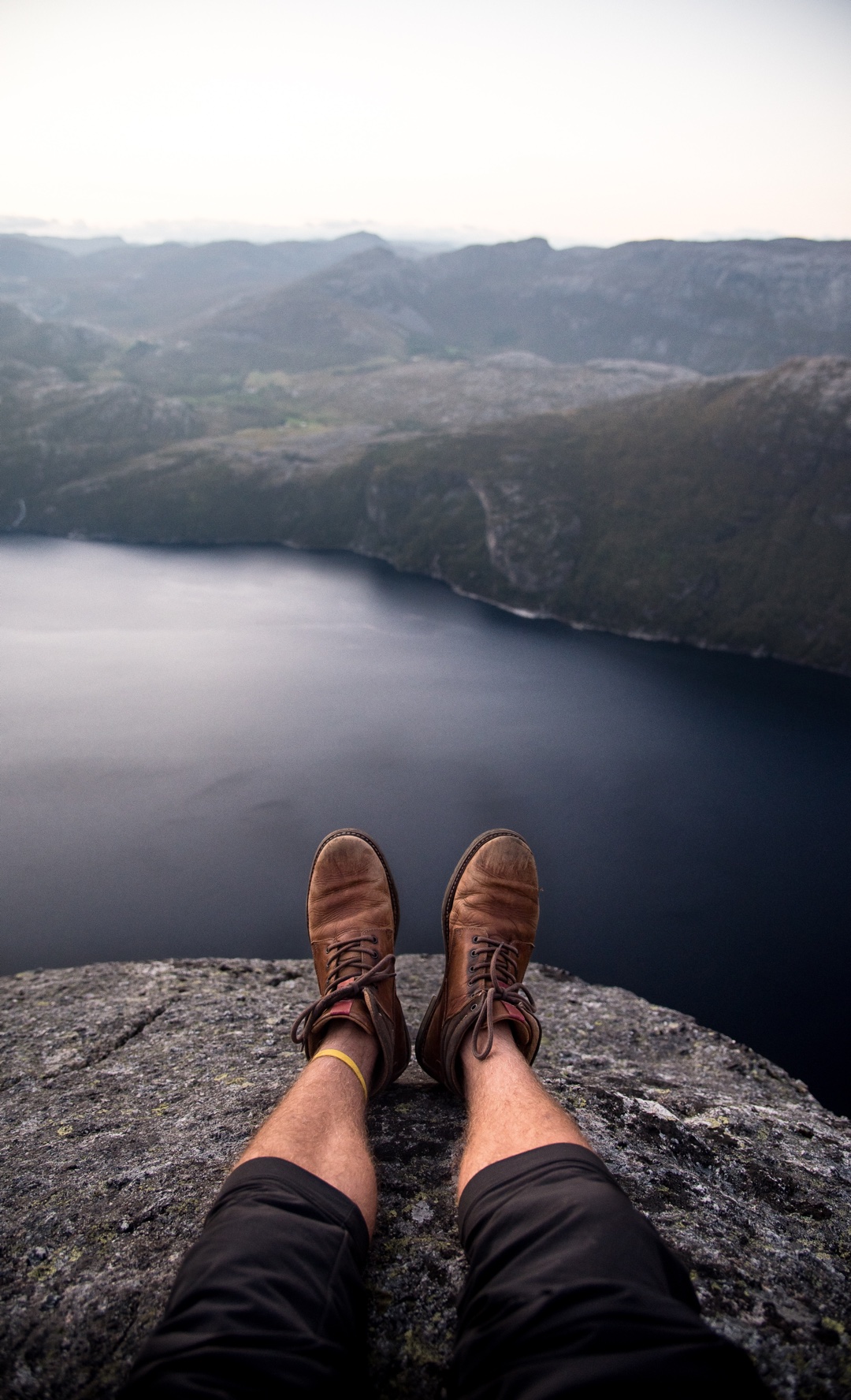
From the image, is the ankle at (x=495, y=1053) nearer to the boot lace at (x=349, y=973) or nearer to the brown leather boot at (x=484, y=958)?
the brown leather boot at (x=484, y=958)

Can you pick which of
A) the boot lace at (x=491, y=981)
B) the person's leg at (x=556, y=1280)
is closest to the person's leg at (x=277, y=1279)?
the person's leg at (x=556, y=1280)

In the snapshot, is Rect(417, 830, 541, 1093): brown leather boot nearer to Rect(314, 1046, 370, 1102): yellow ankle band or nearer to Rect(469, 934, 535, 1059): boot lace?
Rect(469, 934, 535, 1059): boot lace

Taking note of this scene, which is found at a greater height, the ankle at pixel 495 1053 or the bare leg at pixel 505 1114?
the bare leg at pixel 505 1114

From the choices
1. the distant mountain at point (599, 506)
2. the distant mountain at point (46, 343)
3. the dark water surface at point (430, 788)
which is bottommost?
the dark water surface at point (430, 788)

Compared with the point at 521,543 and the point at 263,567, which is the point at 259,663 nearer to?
the point at 263,567

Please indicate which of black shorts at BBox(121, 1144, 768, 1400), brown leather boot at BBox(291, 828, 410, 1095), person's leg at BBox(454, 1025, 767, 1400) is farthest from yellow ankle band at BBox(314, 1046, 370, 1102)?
black shorts at BBox(121, 1144, 768, 1400)

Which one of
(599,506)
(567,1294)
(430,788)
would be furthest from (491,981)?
(599,506)
